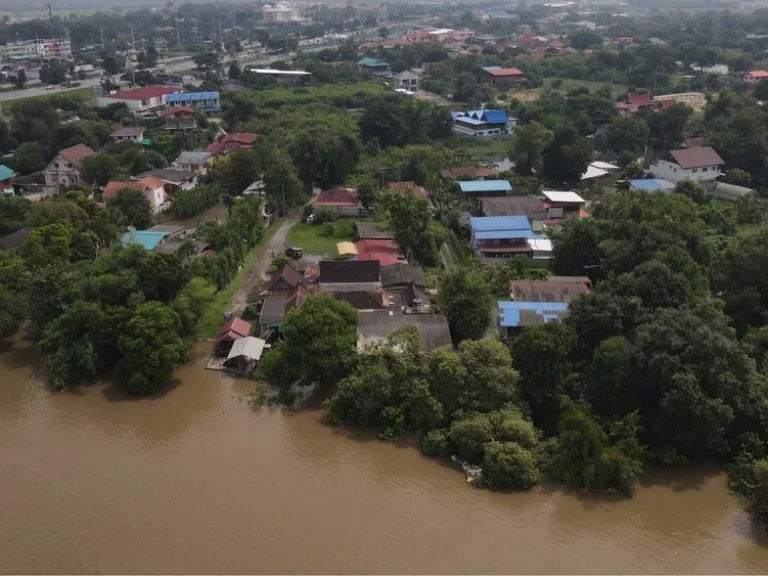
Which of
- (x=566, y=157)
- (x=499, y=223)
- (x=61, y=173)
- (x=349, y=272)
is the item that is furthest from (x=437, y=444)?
(x=61, y=173)

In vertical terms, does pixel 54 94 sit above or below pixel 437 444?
above

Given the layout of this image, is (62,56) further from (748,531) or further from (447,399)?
(748,531)

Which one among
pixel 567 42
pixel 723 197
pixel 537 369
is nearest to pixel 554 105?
pixel 723 197

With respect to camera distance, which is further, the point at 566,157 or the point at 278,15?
the point at 278,15

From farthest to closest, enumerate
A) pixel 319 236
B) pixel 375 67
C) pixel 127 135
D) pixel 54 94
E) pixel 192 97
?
pixel 375 67
pixel 54 94
pixel 192 97
pixel 127 135
pixel 319 236

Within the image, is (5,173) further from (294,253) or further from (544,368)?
(544,368)

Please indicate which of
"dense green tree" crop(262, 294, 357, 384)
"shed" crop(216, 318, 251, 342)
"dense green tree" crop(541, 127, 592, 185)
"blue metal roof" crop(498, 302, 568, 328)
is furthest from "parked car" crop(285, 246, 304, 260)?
"dense green tree" crop(541, 127, 592, 185)

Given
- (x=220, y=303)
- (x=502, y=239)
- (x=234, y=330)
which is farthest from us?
(x=502, y=239)
